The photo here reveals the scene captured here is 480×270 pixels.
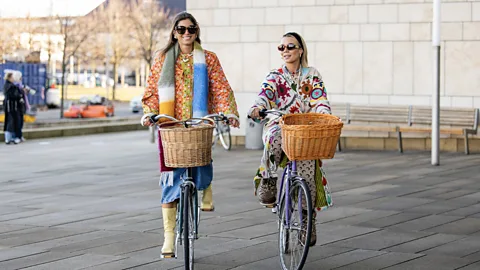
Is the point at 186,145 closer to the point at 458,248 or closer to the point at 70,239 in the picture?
the point at 70,239

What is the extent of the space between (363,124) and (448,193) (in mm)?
7504

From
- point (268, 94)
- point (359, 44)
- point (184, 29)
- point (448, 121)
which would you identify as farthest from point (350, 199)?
point (359, 44)

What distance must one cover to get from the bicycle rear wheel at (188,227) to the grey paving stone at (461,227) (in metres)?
2.89

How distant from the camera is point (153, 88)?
7547 mm

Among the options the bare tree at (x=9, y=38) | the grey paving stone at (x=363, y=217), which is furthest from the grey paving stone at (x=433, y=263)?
the bare tree at (x=9, y=38)

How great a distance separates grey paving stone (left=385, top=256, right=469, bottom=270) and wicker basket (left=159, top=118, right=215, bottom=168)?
1699 millimetres

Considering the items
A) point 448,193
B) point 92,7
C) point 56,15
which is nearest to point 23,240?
point 448,193

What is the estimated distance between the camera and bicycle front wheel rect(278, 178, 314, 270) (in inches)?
275

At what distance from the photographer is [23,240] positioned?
8750 mm

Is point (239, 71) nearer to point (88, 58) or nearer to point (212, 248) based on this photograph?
point (212, 248)

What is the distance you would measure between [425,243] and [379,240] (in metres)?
0.41

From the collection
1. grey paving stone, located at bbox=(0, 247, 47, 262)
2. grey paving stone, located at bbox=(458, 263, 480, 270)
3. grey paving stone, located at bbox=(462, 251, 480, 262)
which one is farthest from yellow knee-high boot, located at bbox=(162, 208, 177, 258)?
grey paving stone, located at bbox=(462, 251, 480, 262)

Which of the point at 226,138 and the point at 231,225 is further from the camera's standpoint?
the point at 226,138

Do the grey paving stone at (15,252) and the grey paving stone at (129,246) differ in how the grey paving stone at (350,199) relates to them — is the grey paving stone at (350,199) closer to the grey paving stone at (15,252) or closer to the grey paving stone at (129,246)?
the grey paving stone at (129,246)
